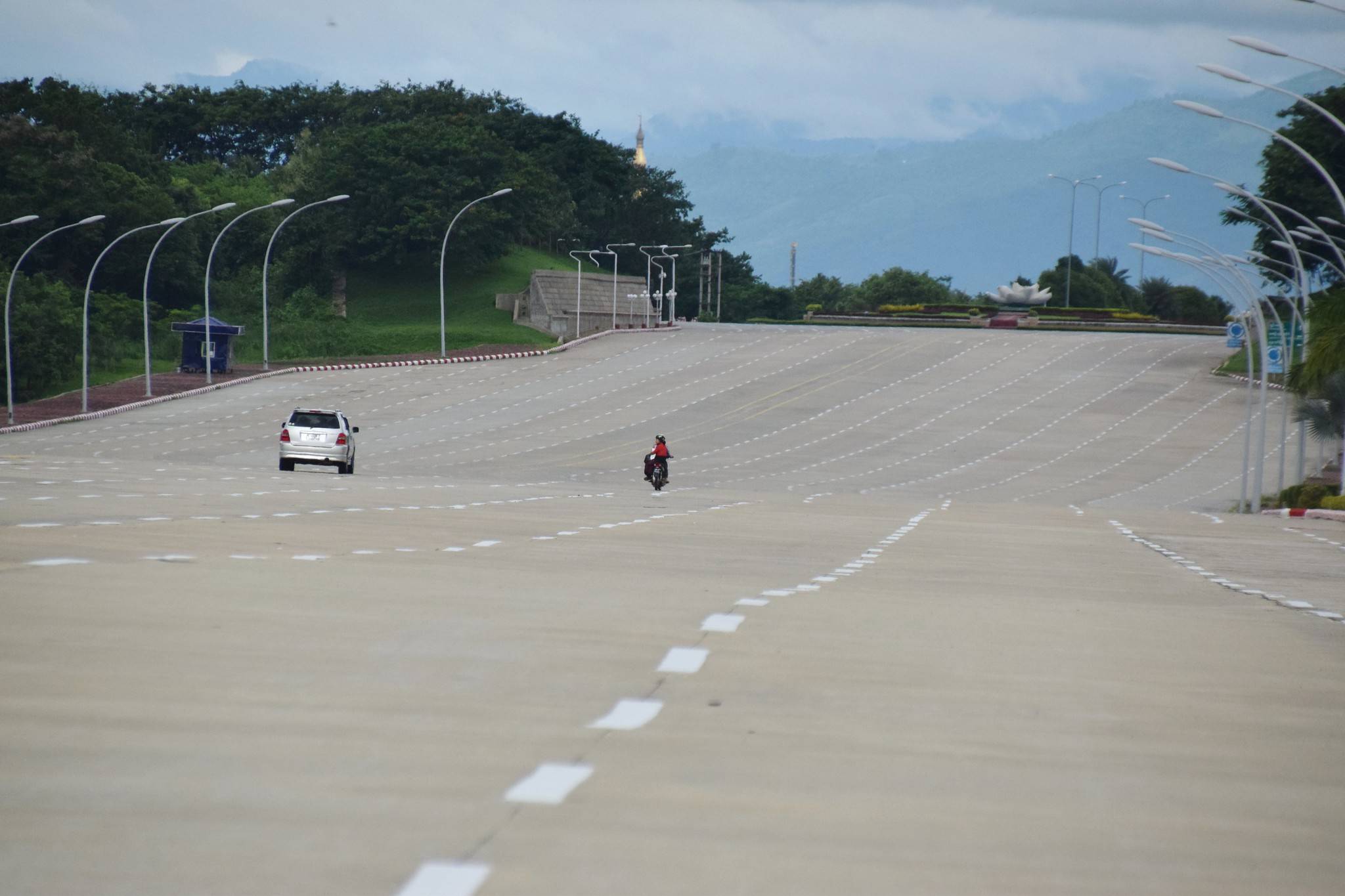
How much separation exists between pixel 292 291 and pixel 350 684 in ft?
401

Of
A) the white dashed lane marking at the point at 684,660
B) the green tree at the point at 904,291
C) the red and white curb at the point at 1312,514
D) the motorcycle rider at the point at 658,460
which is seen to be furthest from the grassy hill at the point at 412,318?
the white dashed lane marking at the point at 684,660

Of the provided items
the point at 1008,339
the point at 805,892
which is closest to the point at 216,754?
the point at 805,892

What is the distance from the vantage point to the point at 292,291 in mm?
125000

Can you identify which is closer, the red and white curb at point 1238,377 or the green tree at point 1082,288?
the red and white curb at point 1238,377

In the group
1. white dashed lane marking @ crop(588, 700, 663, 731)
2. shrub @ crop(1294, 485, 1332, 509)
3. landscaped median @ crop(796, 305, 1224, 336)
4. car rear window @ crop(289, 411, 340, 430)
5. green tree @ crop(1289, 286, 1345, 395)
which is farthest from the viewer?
landscaped median @ crop(796, 305, 1224, 336)

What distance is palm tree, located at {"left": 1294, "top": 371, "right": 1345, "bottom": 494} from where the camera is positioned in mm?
45125

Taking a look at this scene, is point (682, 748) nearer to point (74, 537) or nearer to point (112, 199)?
point (74, 537)

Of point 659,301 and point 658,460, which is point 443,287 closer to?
point 659,301

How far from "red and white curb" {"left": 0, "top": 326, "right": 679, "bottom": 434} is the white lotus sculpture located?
133 feet

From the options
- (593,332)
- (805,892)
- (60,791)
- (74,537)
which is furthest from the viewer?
(593,332)

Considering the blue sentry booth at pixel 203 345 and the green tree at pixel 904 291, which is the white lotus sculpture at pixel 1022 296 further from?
the blue sentry booth at pixel 203 345

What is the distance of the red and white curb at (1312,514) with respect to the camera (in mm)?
36031

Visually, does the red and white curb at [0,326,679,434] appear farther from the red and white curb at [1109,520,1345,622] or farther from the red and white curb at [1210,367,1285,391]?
the red and white curb at [1109,520,1345,622]

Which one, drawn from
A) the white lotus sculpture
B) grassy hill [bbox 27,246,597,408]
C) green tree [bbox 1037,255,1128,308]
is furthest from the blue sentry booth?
green tree [bbox 1037,255,1128,308]
